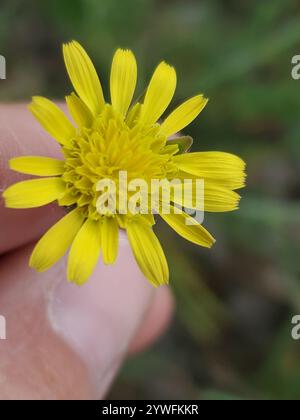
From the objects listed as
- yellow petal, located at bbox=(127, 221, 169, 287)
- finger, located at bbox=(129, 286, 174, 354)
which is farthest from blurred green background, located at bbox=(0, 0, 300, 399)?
yellow petal, located at bbox=(127, 221, 169, 287)

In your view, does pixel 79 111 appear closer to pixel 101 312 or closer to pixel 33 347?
pixel 33 347

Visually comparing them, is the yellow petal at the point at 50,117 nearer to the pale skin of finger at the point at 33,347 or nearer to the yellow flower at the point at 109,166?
the yellow flower at the point at 109,166

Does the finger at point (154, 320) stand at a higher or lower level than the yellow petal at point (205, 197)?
lower

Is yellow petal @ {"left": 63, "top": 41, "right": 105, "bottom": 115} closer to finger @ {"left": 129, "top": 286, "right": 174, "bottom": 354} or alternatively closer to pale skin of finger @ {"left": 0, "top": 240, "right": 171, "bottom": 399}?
pale skin of finger @ {"left": 0, "top": 240, "right": 171, "bottom": 399}

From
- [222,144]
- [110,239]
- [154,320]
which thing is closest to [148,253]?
[110,239]

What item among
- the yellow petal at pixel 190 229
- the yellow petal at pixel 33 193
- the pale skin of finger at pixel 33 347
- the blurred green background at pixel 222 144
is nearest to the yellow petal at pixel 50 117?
the yellow petal at pixel 33 193

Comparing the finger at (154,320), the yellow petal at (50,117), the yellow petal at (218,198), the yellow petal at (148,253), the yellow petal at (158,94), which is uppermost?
the yellow petal at (158,94)
